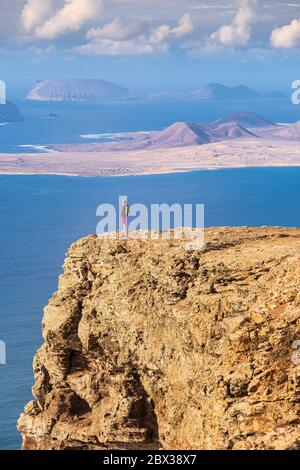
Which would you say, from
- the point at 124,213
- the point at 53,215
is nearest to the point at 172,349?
the point at 124,213

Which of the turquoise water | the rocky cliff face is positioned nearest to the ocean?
the turquoise water

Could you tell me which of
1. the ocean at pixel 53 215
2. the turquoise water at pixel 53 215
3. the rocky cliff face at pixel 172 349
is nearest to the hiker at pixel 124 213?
the rocky cliff face at pixel 172 349

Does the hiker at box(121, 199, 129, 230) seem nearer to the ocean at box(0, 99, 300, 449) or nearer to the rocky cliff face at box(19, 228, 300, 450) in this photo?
the rocky cliff face at box(19, 228, 300, 450)

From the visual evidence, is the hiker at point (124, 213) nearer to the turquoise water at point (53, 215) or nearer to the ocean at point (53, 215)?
the turquoise water at point (53, 215)

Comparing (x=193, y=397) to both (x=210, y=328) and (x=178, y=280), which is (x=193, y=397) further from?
(x=178, y=280)

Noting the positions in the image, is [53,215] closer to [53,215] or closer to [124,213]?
[53,215]

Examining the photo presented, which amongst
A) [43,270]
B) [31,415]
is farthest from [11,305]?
[31,415]

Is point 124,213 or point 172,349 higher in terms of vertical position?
point 124,213
